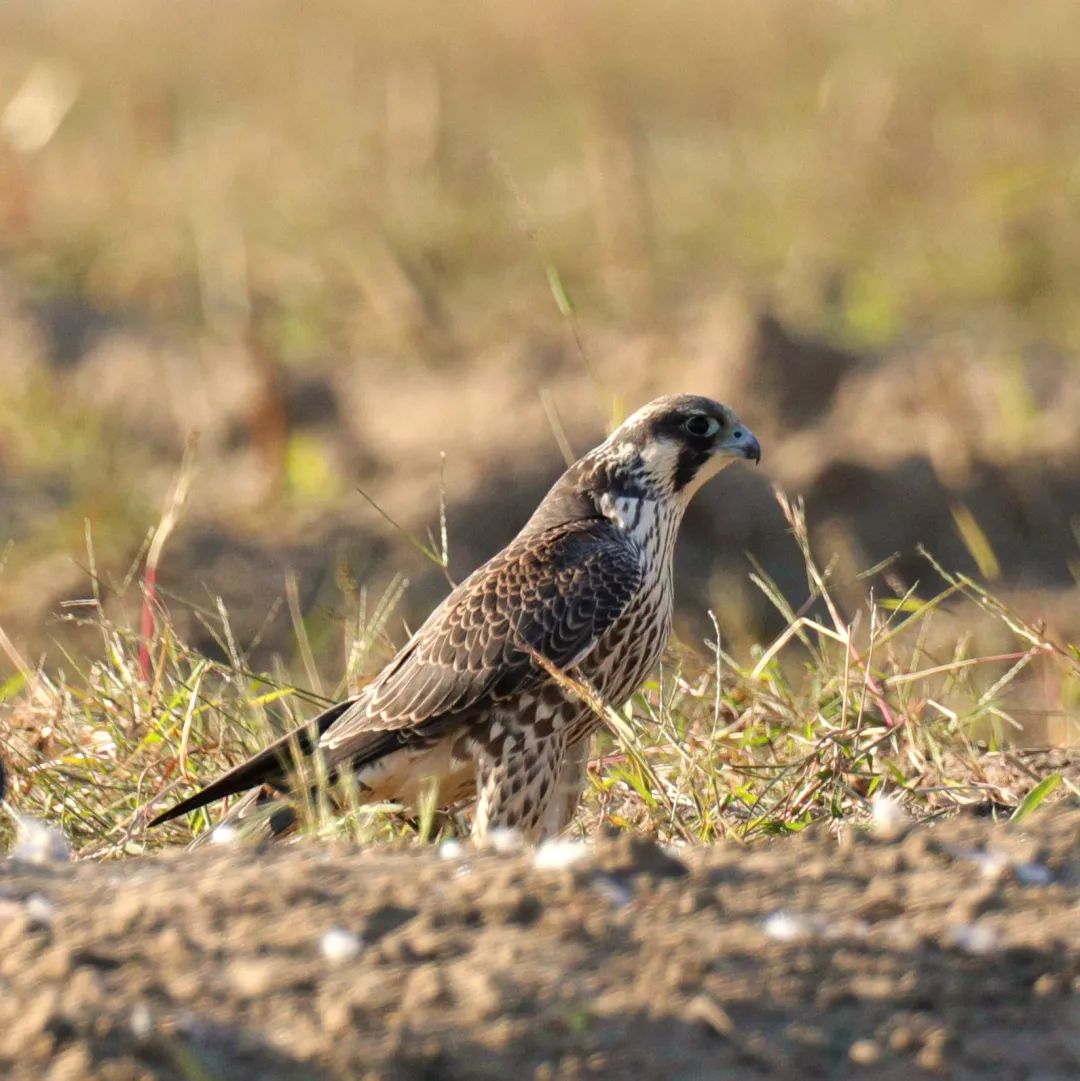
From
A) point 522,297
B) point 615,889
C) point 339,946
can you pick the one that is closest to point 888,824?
point 615,889

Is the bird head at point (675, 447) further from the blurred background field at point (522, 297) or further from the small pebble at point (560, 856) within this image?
the small pebble at point (560, 856)

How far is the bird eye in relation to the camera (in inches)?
165

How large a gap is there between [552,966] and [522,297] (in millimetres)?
7090

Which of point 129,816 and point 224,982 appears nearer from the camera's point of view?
point 224,982

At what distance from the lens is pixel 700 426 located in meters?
4.20

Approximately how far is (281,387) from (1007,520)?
9.07 ft

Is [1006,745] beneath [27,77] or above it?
beneath

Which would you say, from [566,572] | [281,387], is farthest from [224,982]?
[281,387]

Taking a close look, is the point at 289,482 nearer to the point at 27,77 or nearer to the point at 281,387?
the point at 281,387

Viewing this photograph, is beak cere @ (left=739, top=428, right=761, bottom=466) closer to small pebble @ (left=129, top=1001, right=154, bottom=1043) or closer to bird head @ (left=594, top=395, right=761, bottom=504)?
bird head @ (left=594, top=395, right=761, bottom=504)

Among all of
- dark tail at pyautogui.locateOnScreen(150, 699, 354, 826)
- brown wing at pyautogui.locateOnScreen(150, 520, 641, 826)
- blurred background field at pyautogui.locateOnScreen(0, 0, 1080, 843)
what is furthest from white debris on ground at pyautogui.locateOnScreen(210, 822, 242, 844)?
blurred background field at pyautogui.locateOnScreen(0, 0, 1080, 843)

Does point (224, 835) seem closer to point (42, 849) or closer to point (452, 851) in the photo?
point (42, 849)

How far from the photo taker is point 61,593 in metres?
6.29

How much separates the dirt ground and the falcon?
1043 millimetres
